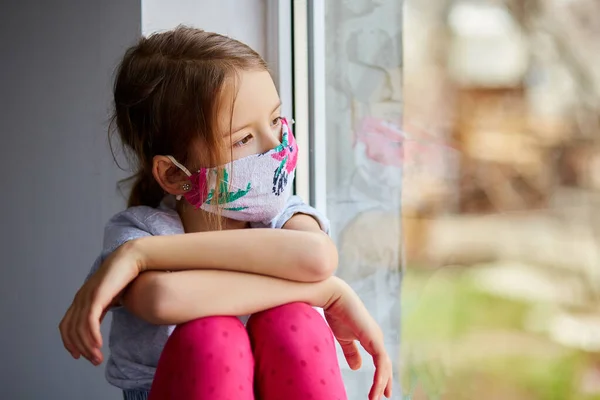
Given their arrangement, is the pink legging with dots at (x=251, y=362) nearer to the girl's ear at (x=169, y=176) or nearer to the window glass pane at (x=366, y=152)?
the girl's ear at (x=169, y=176)

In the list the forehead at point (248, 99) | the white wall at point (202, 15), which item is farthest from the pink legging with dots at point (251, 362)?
the white wall at point (202, 15)

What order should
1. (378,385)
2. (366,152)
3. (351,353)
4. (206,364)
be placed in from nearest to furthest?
→ (206,364)
(378,385)
(351,353)
(366,152)

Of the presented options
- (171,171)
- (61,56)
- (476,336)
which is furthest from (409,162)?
(61,56)

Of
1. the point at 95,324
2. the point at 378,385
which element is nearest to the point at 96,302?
the point at 95,324

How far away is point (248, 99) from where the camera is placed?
3.22 ft

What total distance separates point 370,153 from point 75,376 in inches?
28.4

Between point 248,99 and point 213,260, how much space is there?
207mm

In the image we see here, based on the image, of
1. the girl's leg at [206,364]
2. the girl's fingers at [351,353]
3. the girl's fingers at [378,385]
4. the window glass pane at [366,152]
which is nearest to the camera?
the girl's leg at [206,364]

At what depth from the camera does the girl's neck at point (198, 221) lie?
104 cm

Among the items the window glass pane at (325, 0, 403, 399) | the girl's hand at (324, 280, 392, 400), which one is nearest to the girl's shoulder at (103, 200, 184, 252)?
the girl's hand at (324, 280, 392, 400)

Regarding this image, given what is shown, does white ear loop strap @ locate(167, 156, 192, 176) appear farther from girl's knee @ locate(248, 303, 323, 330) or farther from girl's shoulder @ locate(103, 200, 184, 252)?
girl's knee @ locate(248, 303, 323, 330)

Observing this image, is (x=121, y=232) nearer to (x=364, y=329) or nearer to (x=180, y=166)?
(x=180, y=166)

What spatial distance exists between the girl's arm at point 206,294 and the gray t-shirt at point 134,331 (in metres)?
0.08

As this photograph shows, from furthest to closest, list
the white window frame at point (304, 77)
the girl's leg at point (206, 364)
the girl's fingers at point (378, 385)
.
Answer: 1. the white window frame at point (304, 77)
2. the girl's fingers at point (378, 385)
3. the girl's leg at point (206, 364)
